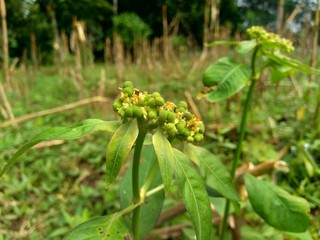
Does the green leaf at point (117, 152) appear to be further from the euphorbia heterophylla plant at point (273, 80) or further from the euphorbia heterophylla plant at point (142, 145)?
the euphorbia heterophylla plant at point (273, 80)

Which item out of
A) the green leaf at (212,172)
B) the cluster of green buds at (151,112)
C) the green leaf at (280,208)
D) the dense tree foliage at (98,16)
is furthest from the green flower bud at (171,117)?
the dense tree foliage at (98,16)

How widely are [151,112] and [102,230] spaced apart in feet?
0.73

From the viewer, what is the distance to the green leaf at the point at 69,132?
1.92ft

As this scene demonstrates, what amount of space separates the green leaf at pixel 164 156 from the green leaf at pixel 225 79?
15.1 inches

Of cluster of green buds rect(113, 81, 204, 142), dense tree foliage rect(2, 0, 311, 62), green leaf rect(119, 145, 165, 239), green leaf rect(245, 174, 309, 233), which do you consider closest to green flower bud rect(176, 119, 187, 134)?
cluster of green buds rect(113, 81, 204, 142)

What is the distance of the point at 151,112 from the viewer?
1.96ft

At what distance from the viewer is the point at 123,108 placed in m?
0.62

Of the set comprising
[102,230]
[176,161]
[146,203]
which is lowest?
[146,203]

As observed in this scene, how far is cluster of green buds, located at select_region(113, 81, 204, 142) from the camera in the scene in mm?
596

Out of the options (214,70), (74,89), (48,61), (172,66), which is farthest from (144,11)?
(214,70)

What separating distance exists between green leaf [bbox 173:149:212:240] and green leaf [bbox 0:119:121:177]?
133 mm

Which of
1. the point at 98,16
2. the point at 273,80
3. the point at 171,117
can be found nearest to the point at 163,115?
the point at 171,117

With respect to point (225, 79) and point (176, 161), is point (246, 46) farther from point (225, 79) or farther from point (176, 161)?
point (176, 161)

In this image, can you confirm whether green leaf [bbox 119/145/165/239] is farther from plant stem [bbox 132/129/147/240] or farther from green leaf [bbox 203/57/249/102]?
green leaf [bbox 203/57/249/102]
